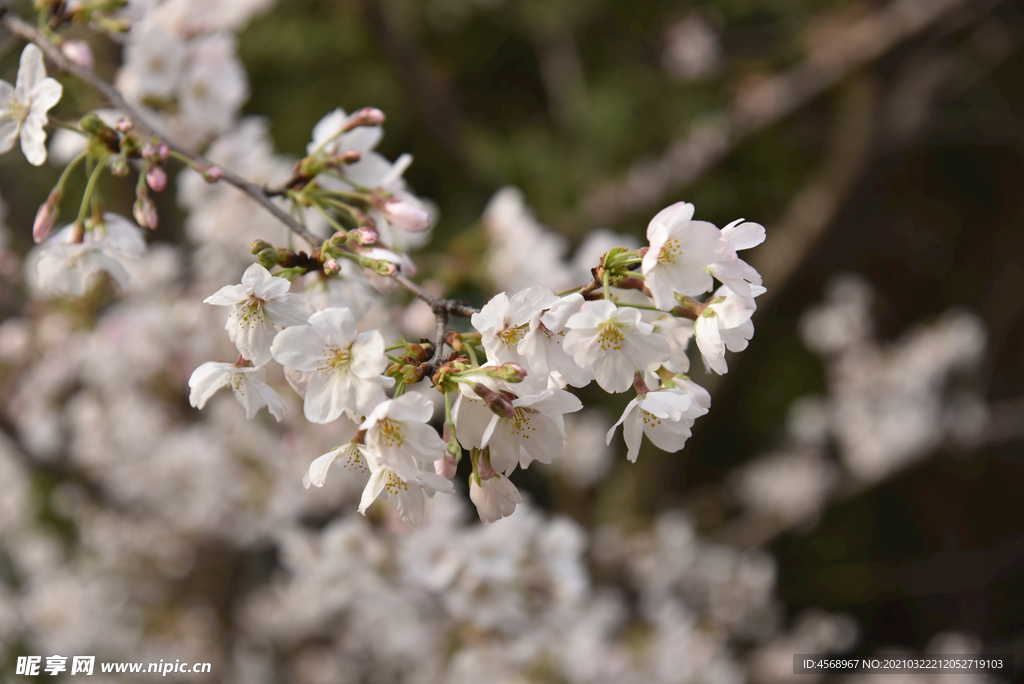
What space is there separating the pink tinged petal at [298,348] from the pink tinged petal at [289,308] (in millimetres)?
50

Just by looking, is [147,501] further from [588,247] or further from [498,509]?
[498,509]

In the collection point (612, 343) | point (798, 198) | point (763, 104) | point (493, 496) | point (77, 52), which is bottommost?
point (493, 496)

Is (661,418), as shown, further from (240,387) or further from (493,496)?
(240,387)

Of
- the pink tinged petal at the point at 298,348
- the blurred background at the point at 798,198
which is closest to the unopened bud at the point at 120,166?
the pink tinged petal at the point at 298,348

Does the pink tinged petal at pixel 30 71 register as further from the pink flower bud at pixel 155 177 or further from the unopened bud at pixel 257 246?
the unopened bud at pixel 257 246

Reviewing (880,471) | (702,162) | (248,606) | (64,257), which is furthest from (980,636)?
(64,257)

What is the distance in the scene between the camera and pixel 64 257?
821mm

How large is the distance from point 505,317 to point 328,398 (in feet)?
0.57

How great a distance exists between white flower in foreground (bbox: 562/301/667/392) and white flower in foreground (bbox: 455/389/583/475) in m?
0.05

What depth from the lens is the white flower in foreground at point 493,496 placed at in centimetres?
59

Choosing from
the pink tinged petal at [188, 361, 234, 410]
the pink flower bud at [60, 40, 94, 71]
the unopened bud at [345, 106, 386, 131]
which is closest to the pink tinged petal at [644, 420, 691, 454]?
the pink tinged petal at [188, 361, 234, 410]

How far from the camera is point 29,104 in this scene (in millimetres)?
757

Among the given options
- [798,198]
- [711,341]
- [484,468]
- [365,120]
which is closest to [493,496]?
[484,468]

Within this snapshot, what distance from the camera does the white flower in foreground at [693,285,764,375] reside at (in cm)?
58
